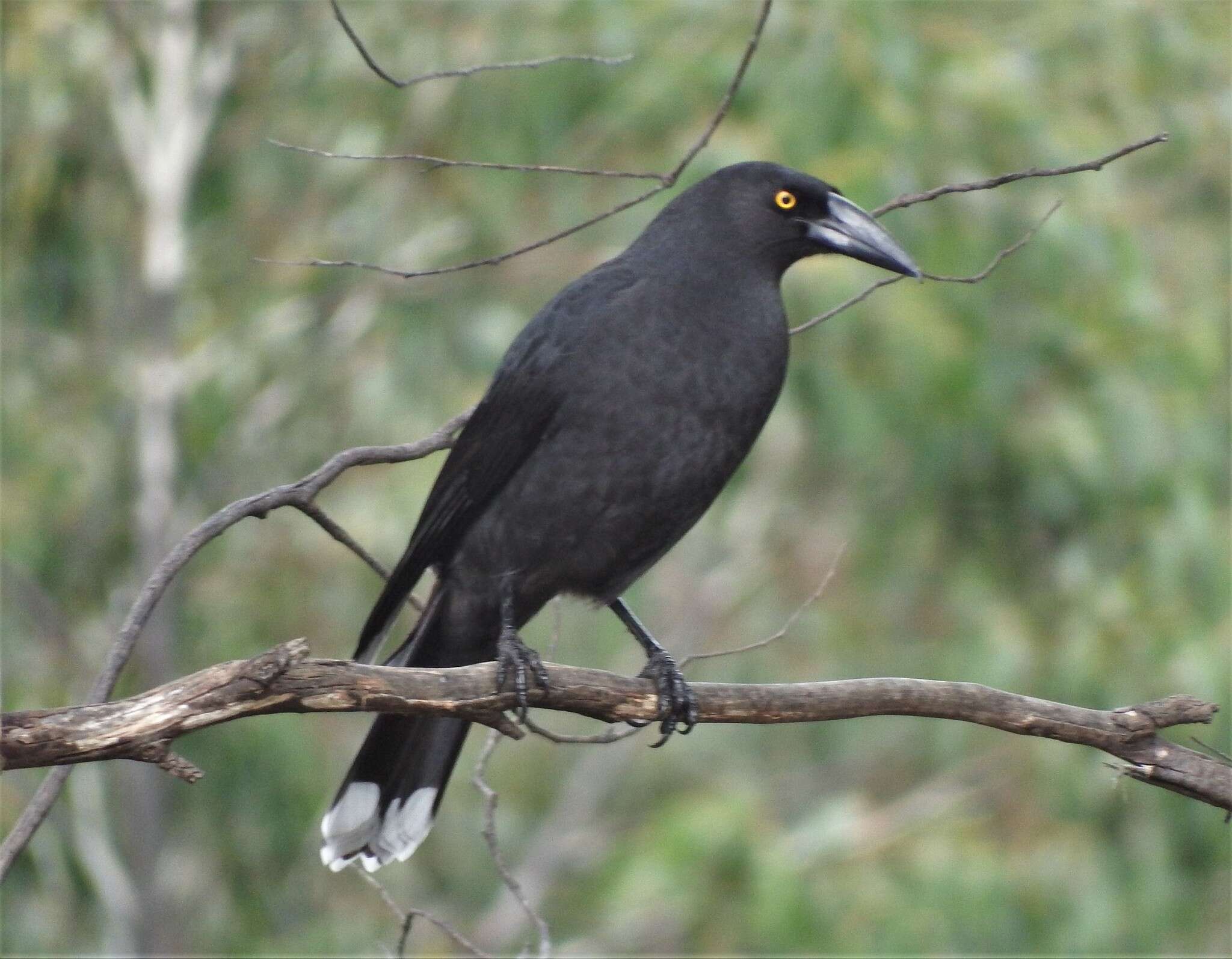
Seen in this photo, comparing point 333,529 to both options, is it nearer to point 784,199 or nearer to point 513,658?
point 513,658

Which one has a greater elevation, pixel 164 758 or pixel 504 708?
pixel 504 708

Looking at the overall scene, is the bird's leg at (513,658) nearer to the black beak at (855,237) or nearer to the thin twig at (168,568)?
the thin twig at (168,568)

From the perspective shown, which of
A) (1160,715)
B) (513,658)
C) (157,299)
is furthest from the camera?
(157,299)

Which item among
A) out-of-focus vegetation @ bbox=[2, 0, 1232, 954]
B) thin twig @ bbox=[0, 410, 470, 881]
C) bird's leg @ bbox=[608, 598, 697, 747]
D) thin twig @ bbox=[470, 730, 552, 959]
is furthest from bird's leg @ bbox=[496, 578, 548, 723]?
out-of-focus vegetation @ bbox=[2, 0, 1232, 954]

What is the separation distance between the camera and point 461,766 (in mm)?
7977

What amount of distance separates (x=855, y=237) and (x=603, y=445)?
731 millimetres

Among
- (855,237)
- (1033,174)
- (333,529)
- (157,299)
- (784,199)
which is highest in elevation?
(157,299)

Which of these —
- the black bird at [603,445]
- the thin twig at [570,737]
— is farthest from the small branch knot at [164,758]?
the black bird at [603,445]

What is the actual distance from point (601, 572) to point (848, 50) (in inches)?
115

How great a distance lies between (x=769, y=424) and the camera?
23.6ft

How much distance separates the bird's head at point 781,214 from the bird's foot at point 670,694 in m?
0.88

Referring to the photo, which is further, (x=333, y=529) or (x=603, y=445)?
(x=603, y=445)

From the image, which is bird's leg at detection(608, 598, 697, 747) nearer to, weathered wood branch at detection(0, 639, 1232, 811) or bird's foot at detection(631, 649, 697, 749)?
bird's foot at detection(631, 649, 697, 749)

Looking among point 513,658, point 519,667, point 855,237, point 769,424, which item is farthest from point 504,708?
point 769,424
